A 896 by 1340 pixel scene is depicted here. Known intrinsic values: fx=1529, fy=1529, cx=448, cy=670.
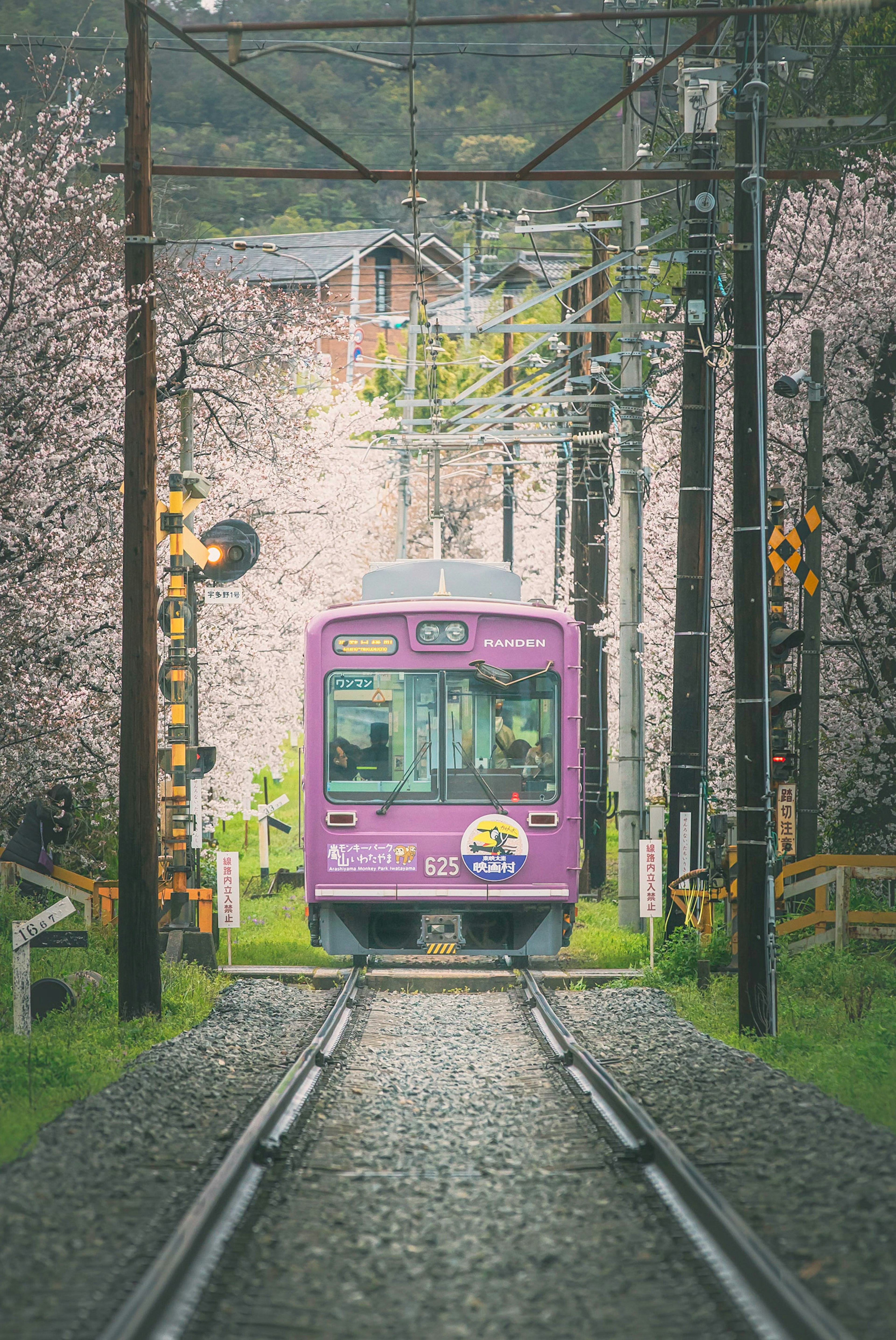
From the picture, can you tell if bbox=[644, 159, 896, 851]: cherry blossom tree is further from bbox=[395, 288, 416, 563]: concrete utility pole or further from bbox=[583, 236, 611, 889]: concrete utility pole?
bbox=[395, 288, 416, 563]: concrete utility pole

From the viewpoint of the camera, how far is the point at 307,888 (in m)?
14.4

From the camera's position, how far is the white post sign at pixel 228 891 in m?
15.0

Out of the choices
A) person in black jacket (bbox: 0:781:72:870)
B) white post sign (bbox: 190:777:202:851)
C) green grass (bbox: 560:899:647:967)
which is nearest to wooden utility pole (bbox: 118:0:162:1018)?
white post sign (bbox: 190:777:202:851)

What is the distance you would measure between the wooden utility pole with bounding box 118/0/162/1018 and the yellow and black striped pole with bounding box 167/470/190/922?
10.9 ft

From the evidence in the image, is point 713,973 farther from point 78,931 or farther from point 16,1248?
point 16,1248

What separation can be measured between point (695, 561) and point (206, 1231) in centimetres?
1119

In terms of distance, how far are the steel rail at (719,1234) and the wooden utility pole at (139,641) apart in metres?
4.23

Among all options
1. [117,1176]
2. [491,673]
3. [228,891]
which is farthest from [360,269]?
[117,1176]

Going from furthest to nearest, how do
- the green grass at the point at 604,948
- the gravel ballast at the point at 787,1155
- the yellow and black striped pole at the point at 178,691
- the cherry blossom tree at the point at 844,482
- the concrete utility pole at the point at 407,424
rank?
1. the concrete utility pole at the point at 407,424
2. the cherry blossom tree at the point at 844,482
3. the green grass at the point at 604,948
4. the yellow and black striped pole at the point at 178,691
5. the gravel ballast at the point at 787,1155

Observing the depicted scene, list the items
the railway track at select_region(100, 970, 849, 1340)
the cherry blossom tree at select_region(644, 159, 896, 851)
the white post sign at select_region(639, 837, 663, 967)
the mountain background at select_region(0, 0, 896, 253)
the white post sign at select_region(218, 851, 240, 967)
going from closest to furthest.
A: 1. the railway track at select_region(100, 970, 849, 1340)
2. the white post sign at select_region(639, 837, 663, 967)
3. the white post sign at select_region(218, 851, 240, 967)
4. the cherry blossom tree at select_region(644, 159, 896, 851)
5. the mountain background at select_region(0, 0, 896, 253)

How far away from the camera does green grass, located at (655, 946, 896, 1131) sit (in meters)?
9.23

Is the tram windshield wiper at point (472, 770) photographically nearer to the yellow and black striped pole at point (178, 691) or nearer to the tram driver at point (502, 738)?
the tram driver at point (502, 738)

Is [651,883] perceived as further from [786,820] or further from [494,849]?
[786,820]

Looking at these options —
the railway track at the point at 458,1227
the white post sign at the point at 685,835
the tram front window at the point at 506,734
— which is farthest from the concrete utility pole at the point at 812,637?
the railway track at the point at 458,1227
